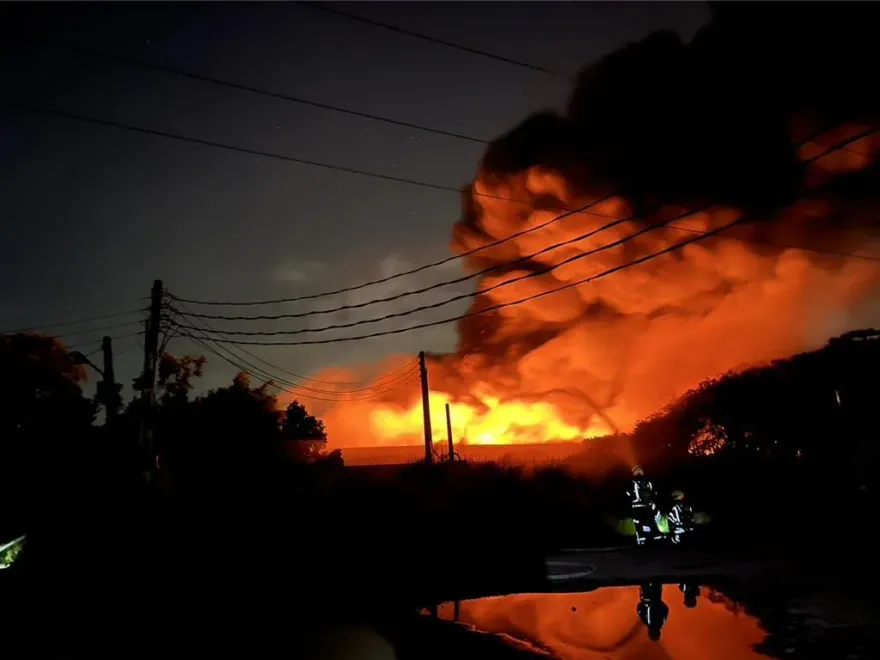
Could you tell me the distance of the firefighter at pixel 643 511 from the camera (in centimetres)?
1294

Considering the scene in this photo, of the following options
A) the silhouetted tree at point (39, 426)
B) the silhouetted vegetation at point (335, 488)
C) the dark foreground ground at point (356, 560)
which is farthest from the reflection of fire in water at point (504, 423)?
the silhouetted tree at point (39, 426)

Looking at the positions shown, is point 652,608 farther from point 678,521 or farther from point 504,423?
point 504,423

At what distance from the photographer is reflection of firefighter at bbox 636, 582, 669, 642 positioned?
8344 mm

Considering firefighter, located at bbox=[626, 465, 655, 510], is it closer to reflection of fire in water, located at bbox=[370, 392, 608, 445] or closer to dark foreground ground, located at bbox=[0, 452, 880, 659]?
dark foreground ground, located at bbox=[0, 452, 880, 659]

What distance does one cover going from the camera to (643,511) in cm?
1294

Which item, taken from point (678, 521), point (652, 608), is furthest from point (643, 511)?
point (652, 608)

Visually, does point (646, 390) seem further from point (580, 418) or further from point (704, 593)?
point (704, 593)

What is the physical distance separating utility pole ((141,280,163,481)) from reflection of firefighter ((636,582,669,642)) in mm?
13115

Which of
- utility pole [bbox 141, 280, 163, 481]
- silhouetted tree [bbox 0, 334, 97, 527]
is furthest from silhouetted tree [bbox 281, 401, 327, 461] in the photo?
utility pole [bbox 141, 280, 163, 481]

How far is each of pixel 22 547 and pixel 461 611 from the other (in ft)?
35.7

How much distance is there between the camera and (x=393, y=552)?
14.0 m

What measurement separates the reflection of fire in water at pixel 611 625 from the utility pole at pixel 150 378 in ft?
→ 35.2

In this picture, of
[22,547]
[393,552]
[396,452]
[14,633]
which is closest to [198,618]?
[14,633]

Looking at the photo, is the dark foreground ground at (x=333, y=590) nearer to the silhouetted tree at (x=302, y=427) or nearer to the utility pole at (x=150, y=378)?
the utility pole at (x=150, y=378)
